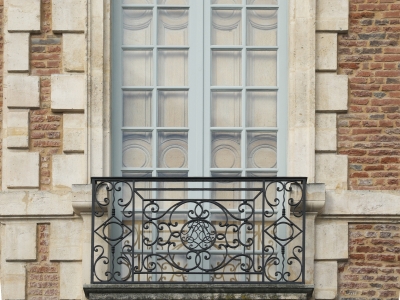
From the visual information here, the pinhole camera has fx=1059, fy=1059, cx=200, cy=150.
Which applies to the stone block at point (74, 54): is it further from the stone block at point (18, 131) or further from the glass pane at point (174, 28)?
the glass pane at point (174, 28)

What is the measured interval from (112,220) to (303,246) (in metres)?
1.63

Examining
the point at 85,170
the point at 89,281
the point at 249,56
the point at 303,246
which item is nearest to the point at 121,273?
the point at 89,281

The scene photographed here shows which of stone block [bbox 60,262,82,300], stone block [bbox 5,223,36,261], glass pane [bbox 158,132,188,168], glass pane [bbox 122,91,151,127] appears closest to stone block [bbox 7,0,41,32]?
glass pane [bbox 122,91,151,127]

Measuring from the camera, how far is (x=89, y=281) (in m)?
8.78

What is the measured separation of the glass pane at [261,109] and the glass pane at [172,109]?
56cm

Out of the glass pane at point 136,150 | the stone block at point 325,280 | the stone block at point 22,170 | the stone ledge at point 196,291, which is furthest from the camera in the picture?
the glass pane at point 136,150

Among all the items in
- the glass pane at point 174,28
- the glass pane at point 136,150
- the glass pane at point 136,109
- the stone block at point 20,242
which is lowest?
the stone block at point 20,242

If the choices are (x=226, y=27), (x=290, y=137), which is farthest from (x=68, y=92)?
(x=290, y=137)

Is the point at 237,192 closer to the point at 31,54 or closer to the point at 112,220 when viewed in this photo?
the point at 112,220

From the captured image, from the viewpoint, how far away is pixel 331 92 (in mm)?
9031

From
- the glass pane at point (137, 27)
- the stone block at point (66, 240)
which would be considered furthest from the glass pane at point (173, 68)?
the stone block at point (66, 240)

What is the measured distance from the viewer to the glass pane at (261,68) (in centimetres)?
926

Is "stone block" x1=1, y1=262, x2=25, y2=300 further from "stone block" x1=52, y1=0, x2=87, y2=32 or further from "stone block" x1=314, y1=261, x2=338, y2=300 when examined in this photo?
"stone block" x1=314, y1=261, x2=338, y2=300

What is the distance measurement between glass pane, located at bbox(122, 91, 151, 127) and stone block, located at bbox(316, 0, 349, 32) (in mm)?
1626
